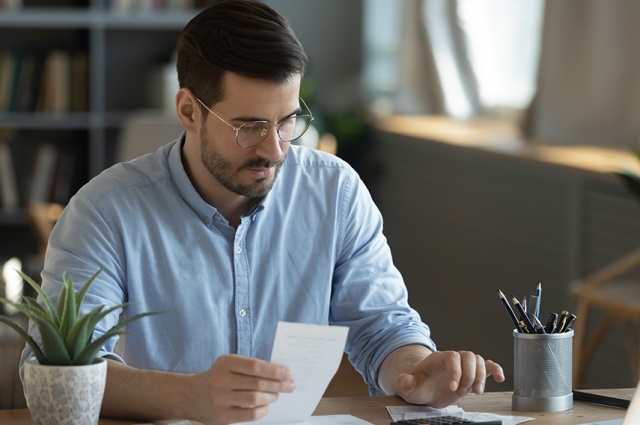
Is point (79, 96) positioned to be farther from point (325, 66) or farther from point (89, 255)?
point (89, 255)

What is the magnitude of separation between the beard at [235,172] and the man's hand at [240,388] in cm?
43

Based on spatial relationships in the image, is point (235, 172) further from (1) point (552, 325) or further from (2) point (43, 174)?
(2) point (43, 174)

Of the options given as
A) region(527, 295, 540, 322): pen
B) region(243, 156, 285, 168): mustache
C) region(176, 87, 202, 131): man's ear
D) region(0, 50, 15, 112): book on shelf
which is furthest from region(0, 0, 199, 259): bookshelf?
region(527, 295, 540, 322): pen

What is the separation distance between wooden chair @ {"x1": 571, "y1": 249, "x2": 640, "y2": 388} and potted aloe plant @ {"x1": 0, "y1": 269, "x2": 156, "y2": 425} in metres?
1.97

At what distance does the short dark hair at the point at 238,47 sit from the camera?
1798 mm

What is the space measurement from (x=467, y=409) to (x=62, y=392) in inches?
23.7

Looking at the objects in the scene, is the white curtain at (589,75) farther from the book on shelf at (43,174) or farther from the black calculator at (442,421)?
the black calculator at (442,421)

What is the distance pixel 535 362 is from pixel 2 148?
368cm

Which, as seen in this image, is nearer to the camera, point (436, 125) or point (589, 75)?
point (589, 75)

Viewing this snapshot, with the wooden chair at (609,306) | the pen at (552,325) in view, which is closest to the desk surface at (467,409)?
the pen at (552,325)

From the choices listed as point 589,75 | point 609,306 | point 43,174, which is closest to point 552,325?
point 609,306

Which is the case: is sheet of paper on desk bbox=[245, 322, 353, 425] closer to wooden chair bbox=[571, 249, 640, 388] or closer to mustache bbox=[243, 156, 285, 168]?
mustache bbox=[243, 156, 285, 168]

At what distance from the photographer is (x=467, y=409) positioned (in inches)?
65.1

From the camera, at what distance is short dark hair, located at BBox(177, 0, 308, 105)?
70.8 inches
